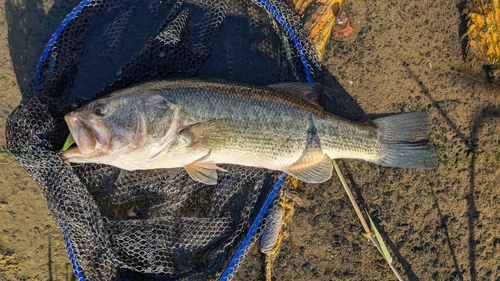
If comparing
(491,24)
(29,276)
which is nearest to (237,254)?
(29,276)

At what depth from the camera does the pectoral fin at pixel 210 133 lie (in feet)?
9.43

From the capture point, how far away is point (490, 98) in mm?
3756

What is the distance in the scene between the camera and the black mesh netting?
3.00 m

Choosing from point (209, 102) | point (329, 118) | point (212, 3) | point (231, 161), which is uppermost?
point (212, 3)

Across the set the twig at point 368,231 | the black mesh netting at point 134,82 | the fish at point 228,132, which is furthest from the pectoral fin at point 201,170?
the twig at point 368,231

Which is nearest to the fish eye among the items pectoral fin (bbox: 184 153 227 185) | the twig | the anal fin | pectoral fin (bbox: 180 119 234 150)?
pectoral fin (bbox: 180 119 234 150)

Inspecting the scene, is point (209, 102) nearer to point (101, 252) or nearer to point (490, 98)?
point (101, 252)

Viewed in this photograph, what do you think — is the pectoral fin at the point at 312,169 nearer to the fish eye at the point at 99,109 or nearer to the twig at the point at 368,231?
the twig at the point at 368,231

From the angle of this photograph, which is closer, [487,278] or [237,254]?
[237,254]

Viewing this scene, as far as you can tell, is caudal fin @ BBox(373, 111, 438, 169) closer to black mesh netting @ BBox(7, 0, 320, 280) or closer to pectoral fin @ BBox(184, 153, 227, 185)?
black mesh netting @ BBox(7, 0, 320, 280)

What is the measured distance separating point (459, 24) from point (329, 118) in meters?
1.80

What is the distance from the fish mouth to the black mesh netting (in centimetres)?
34

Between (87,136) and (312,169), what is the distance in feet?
5.61

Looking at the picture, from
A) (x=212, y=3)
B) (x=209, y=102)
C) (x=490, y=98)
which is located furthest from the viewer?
(x=490, y=98)
